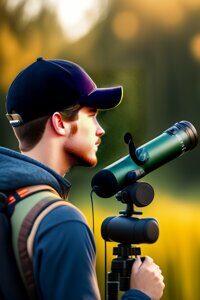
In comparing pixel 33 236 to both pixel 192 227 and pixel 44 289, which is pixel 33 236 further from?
pixel 192 227

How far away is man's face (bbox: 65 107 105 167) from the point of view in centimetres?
217

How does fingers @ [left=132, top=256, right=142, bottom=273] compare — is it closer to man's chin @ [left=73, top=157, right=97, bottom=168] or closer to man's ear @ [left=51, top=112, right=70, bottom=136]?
man's chin @ [left=73, top=157, right=97, bottom=168]

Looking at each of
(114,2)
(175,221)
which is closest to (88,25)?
(114,2)

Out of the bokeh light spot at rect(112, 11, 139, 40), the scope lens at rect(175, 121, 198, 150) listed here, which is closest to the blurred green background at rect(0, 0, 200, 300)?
the bokeh light spot at rect(112, 11, 139, 40)

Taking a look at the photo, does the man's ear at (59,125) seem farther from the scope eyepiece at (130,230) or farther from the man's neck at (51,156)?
the scope eyepiece at (130,230)

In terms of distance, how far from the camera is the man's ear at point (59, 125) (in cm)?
216

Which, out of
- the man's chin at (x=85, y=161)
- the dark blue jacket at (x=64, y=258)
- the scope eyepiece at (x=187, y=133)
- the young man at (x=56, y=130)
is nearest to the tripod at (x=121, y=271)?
the young man at (x=56, y=130)

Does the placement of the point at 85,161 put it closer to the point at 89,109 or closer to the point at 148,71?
the point at 89,109

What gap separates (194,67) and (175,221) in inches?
64.4

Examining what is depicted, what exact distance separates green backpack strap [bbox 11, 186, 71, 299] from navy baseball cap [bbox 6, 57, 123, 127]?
432mm

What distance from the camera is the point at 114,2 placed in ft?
24.4

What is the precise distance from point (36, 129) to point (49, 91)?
125mm

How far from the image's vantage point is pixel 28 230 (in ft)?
5.98

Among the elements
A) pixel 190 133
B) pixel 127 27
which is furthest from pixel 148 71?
pixel 190 133
